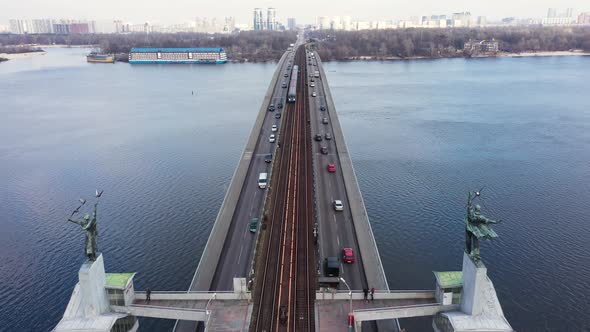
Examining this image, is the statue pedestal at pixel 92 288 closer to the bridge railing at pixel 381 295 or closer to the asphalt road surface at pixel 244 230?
the asphalt road surface at pixel 244 230

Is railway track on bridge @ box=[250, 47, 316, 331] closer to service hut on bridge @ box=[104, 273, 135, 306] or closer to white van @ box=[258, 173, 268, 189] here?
white van @ box=[258, 173, 268, 189]

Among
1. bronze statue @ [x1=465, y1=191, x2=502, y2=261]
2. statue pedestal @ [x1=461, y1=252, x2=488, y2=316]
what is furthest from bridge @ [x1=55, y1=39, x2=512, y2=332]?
bronze statue @ [x1=465, y1=191, x2=502, y2=261]

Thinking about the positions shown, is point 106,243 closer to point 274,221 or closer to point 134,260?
point 134,260

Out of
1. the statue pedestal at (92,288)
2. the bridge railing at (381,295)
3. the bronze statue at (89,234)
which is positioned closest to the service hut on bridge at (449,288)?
the bridge railing at (381,295)

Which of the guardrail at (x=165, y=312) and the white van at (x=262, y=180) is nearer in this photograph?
the guardrail at (x=165, y=312)

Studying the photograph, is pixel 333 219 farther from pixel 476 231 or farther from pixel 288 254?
pixel 476 231

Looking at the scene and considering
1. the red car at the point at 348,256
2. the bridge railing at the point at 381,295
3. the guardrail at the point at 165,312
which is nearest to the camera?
the guardrail at the point at 165,312
